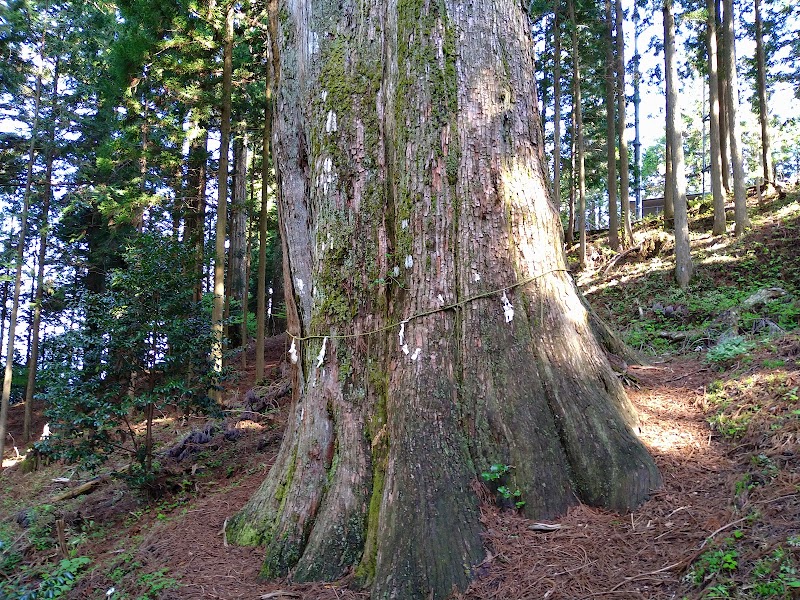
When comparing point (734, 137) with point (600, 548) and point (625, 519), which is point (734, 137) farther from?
point (600, 548)

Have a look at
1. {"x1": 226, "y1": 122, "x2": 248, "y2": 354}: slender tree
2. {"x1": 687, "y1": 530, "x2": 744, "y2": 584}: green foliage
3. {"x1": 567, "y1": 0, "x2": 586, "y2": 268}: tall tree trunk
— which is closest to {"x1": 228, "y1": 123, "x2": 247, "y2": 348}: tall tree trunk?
{"x1": 226, "y1": 122, "x2": 248, "y2": 354}: slender tree

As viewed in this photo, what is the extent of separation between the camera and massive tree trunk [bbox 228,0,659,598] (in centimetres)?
328

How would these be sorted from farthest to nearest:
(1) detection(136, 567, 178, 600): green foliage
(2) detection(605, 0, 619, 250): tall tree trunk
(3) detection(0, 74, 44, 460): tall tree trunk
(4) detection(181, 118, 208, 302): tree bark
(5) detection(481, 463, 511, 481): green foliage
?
(2) detection(605, 0, 619, 250): tall tree trunk, (3) detection(0, 74, 44, 460): tall tree trunk, (4) detection(181, 118, 208, 302): tree bark, (1) detection(136, 567, 178, 600): green foliage, (5) detection(481, 463, 511, 481): green foliage

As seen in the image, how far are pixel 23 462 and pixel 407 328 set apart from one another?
1478 centimetres

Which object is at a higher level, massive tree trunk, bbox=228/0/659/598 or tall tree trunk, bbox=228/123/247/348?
tall tree trunk, bbox=228/123/247/348

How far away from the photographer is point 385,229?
3799 millimetres

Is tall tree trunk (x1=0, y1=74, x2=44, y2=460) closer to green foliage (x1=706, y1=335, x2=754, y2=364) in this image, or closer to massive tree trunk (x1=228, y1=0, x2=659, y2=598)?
massive tree trunk (x1=228, y1=0, x2=659, y2=598)

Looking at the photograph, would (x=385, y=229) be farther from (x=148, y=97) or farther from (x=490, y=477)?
(x=148, y=97)

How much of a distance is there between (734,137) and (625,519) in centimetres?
1496

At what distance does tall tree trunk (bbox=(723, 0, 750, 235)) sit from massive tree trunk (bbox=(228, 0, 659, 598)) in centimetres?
1224

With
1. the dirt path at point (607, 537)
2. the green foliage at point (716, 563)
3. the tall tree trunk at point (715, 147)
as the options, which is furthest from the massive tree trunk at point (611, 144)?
the green foliage at point (716, 563)

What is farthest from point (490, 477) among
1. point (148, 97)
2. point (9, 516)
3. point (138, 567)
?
point (148, 97)

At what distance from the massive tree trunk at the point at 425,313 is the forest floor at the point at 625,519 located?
0.24 m

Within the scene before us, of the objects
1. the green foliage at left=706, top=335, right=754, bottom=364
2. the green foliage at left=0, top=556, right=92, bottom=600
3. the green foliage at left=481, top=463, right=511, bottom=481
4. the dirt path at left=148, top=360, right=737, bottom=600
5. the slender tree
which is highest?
the slender tree
